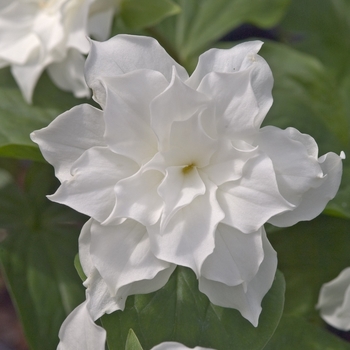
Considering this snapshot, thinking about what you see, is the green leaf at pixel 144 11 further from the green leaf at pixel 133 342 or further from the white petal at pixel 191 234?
the green leaf at pixel 133 342

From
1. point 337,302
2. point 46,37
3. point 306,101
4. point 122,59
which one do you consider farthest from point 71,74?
point 337,302

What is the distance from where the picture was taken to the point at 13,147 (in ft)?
2.27

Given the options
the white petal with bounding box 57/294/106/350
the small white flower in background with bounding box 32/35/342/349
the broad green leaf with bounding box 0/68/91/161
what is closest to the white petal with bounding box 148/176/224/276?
the small white flower in background with bounding box 32/35/342/349

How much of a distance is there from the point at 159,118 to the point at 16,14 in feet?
1.47

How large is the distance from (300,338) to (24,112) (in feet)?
1.88

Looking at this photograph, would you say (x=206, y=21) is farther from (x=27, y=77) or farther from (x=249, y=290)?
(x=249, y=290)

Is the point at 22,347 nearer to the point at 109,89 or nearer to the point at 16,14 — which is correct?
the point at 16,14

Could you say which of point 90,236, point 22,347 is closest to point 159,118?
point 90,236

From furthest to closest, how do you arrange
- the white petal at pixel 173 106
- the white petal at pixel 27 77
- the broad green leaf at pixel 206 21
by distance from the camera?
the broad green leaf at pixel 206 21 → the white petal at pixel 27 77 → the white petal at pixel 173 106

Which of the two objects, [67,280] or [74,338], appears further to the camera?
[67,280]

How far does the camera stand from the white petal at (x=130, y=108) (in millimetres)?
510

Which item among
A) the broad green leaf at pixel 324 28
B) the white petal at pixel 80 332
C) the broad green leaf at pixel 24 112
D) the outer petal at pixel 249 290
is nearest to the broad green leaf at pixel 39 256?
the broad green leaf at pixel 24 112

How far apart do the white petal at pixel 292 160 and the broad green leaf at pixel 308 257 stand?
1.14 ft

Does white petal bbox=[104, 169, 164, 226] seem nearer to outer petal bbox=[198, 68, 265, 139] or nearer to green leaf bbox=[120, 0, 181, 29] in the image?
outer petal bbox=[198, 68, 265, 139]
